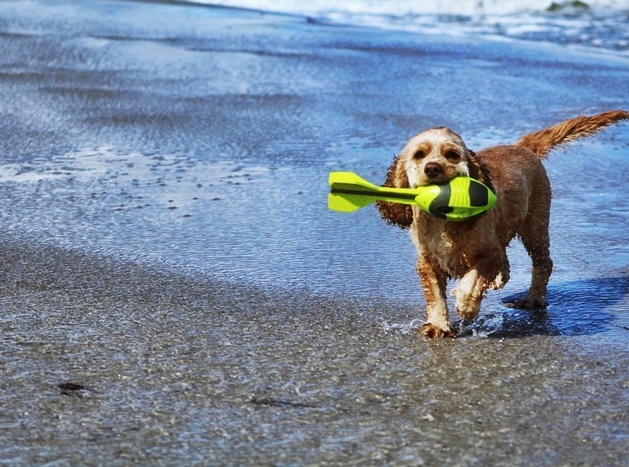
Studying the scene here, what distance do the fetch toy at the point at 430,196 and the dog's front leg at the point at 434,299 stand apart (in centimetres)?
30

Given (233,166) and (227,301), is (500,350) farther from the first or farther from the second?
(233,166)

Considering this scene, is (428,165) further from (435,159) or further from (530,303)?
(530,303)

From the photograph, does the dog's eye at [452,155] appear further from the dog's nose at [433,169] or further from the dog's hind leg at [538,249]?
the dog's hind leg at [538,249]

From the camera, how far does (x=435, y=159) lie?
4.56m

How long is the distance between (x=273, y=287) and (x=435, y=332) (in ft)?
3.14

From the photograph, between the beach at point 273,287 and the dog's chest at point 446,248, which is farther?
the dog's chest at point 446,248

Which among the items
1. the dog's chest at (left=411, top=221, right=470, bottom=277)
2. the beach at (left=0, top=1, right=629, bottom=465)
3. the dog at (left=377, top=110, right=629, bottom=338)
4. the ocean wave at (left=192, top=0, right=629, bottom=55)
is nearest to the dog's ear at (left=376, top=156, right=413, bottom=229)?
the dog at (left=377, top=110, right=629, bottom=338)

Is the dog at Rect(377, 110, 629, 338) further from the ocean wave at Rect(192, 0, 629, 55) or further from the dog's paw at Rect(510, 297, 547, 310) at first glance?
the ocean wave at Rect(192, 0, 629, 55)

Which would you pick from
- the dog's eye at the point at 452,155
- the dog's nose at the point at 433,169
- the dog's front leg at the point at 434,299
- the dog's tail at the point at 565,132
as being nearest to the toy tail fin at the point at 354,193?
the dog's nose at the point at 433,169

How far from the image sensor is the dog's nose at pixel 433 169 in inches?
177

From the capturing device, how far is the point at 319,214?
253 inches

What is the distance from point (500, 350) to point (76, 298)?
1.88 meters

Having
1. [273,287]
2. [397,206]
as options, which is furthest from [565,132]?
[273,287]

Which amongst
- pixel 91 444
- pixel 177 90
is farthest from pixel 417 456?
pixel 177 90
